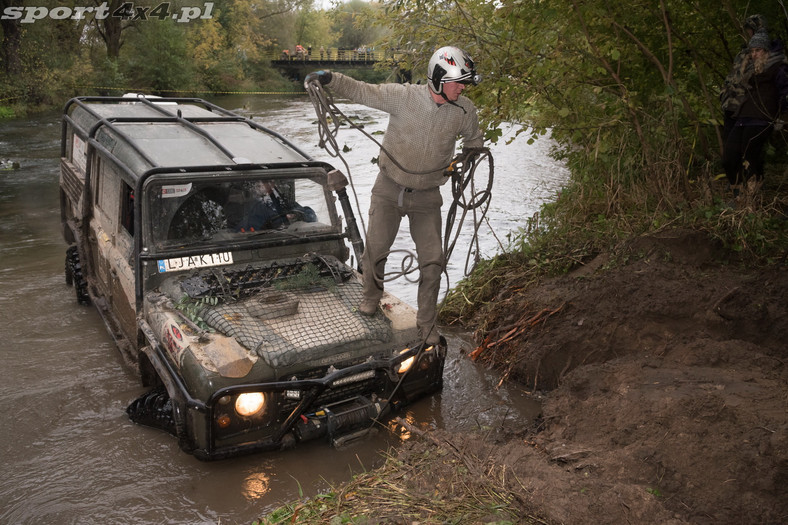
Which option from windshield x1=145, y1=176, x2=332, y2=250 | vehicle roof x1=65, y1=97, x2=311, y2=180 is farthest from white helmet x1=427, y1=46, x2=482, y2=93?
vehicle roof x1=65, y1=97, x2=311, y2=180

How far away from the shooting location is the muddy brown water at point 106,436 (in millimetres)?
4406

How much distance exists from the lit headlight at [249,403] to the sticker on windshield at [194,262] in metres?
1.41

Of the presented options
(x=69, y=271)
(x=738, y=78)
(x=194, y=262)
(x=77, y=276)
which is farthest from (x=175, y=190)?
(x=738, y=78)

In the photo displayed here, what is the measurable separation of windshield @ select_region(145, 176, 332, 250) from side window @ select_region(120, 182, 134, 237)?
633 mm

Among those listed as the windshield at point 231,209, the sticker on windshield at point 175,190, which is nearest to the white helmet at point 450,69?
the windshield at point 231,209

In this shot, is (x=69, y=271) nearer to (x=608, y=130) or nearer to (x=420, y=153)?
(x=420, y=153)

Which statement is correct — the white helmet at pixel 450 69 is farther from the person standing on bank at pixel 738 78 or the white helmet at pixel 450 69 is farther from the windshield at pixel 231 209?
the person standing on bank at pixel 738 78

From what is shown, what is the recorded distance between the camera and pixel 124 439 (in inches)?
201

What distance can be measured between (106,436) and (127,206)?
1.94 m

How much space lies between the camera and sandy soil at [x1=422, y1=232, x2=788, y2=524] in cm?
365

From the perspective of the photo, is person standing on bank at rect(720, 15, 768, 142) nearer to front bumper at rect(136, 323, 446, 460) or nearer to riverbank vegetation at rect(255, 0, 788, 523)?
riverbank vegetation at rect(255, 0, 788, 523)

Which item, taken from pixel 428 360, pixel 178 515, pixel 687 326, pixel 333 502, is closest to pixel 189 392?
pixel 178 515

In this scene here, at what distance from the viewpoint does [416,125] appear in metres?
5.14

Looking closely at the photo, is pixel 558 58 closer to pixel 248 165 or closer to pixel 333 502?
pixel 248 165
